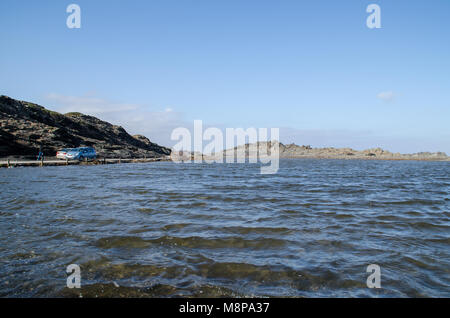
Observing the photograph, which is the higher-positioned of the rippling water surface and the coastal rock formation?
the coastal rock formation

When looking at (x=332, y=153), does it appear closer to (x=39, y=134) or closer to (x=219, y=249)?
(x=39, y=134)

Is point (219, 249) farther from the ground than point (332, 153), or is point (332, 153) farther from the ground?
point (332, 153)

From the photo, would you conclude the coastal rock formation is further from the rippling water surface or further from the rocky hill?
the rippling water surface

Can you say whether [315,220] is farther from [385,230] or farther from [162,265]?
[162,265]

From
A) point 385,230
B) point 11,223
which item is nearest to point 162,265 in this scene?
point 11,223

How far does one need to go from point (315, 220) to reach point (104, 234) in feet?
24.7

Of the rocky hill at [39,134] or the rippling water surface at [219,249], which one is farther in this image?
the rocky hill at [39,134]

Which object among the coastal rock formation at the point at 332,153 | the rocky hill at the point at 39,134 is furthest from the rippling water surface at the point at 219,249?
the coastal rock formation at the point at 332,153

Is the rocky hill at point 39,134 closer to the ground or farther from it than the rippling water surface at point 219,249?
farther from it

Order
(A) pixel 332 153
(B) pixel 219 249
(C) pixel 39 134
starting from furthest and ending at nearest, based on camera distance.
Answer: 1. (A) pixel 332 153
2. (C) pixel 39 134
3. (B) pixel 219 249

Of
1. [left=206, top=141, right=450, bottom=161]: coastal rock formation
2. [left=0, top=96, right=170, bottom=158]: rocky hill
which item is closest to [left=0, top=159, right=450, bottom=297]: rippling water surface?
[left=0, top=96, right=170, bottom=158]: rocky hill

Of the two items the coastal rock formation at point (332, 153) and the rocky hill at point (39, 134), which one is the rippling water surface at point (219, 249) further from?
the coastal rock formation at point (332, 153)

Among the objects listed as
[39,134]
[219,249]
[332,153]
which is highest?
[39,134]

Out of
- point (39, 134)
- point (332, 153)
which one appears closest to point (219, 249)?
point (39, 134)
